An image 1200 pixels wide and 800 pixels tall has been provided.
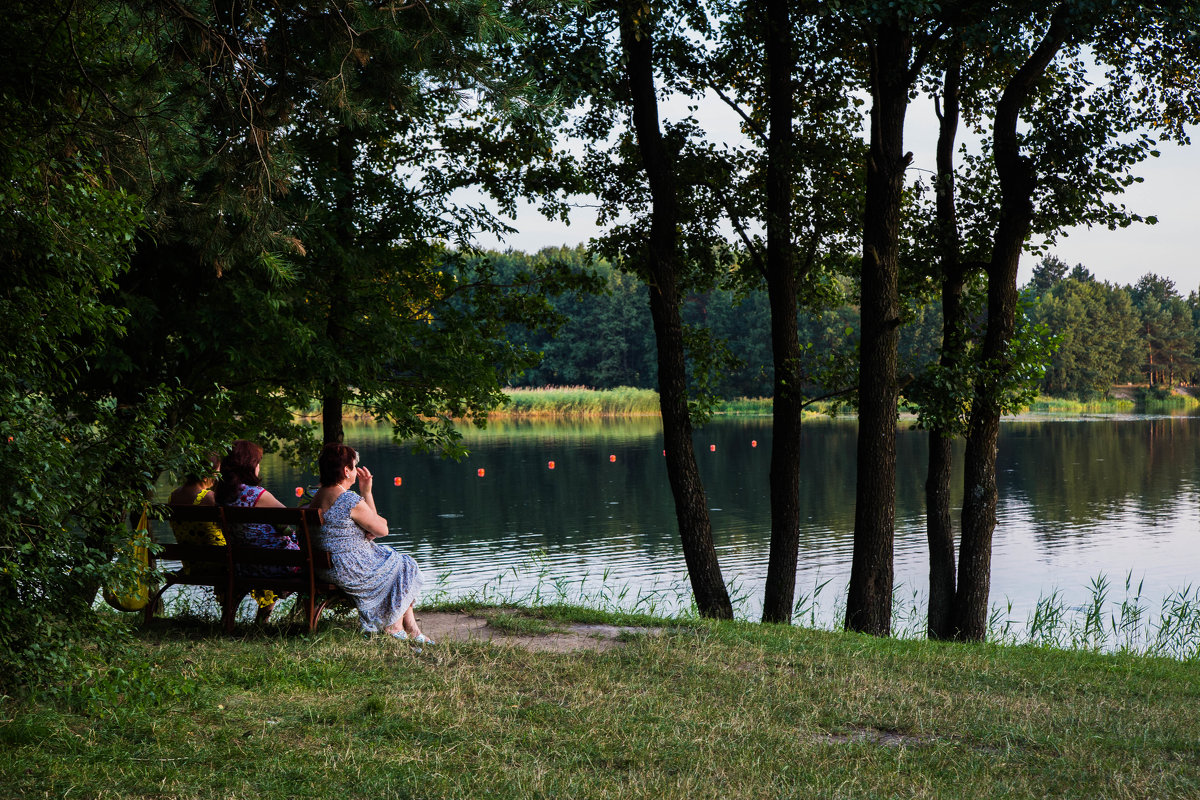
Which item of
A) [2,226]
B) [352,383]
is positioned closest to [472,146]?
[352,383]

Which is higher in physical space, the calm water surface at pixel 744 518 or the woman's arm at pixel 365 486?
the woman's arm at pixel 365 486

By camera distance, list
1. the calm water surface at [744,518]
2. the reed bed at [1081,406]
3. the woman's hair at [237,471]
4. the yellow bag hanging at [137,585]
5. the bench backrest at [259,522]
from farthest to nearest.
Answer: the reed bed at [1081,406]
the calm water surface at [744,518]
the woman's hair at [237,471]
the bench backrest at [259,522]
the yellow bag hanging at [137,585]

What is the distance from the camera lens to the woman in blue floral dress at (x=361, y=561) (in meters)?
6.30

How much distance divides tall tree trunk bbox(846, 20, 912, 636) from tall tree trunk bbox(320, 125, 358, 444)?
464 centimetres

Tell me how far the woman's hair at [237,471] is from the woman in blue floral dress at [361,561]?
1.99 ft

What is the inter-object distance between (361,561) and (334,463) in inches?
24.1

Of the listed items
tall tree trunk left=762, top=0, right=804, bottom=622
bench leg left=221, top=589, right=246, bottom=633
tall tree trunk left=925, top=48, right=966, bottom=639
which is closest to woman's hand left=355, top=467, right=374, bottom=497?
bench leg left=221, top=589, right=246, bottom=633

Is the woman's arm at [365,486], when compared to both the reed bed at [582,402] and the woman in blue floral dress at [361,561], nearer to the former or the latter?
the woman in blue floral dress at [361,561]

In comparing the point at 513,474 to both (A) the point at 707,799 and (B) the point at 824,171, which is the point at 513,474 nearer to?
(B) the point at 824,171

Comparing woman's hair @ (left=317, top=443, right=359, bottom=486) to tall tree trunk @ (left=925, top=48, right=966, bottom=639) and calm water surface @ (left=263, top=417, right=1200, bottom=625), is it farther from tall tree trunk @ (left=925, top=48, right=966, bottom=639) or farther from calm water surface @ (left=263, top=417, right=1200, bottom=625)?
tall tree trunk @ (left=925, top=48, right=966, bottom=639)

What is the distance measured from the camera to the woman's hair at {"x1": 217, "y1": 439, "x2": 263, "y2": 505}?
6.71 meters

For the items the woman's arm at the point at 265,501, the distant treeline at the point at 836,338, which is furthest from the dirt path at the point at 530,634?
the distant treeline at the point at 836,338

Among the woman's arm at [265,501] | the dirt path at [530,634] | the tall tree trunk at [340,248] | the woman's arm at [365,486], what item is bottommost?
the dirt path at [530,634]

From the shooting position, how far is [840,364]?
10.8 metres
